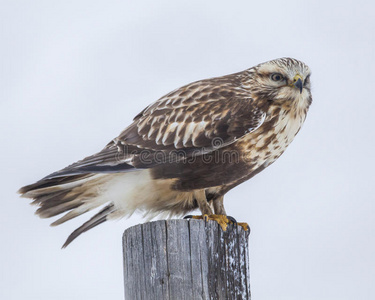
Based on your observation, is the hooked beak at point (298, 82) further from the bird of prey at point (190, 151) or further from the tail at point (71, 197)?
the tail at point (71, 197)

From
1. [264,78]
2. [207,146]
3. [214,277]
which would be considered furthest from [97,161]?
[214,277]

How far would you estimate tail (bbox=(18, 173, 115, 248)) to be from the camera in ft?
16.6

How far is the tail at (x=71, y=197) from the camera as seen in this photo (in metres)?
5.06

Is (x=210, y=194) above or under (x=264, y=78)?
under

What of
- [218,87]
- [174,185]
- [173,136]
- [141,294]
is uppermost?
[218,87]

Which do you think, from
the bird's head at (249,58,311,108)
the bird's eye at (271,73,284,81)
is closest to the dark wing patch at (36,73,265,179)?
the bird's head at (249,58,311,108)

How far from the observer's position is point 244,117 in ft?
15.6

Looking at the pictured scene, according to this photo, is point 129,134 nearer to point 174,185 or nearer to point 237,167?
point 174,185

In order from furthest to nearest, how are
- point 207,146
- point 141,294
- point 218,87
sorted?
point 218,87 → point 207,146 → point 141,294

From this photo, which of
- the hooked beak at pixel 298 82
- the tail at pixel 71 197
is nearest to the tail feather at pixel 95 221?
the tail at pixel 71 197

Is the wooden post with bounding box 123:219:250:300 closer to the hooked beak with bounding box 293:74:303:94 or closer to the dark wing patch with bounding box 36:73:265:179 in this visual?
the dark wing patch with bounding box 36:73:265:179

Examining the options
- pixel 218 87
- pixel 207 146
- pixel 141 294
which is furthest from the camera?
pixel 218 87

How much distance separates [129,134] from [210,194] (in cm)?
86

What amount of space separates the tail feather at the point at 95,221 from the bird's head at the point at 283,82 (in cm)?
160
